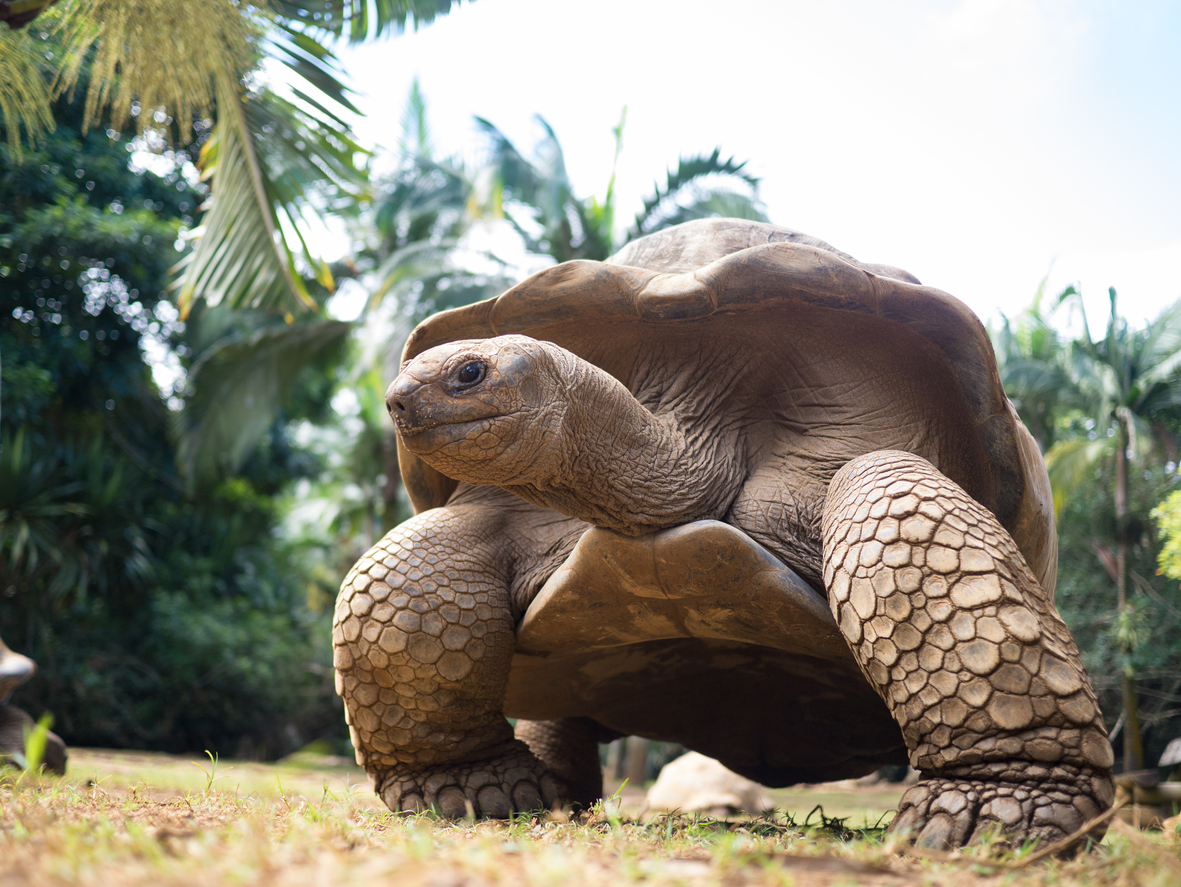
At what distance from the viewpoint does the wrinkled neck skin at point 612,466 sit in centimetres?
187

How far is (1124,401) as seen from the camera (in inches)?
437

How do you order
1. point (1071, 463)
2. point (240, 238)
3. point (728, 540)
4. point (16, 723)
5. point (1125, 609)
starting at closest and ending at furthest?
1. point (728, 540)
2. point (16, 723)
3. point (240, 238)
4. point (1125, 609)
5. point (1071, 463)

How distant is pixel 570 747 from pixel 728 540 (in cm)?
148

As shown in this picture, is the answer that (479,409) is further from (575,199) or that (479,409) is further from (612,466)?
(575,199)

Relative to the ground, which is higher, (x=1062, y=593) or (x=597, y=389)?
(x=597, y=389)

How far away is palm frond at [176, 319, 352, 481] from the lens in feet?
32.1

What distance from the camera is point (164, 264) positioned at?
9.45m

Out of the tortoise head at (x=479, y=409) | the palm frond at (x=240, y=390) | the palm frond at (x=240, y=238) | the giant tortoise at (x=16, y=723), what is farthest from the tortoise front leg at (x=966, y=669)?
the palm frond at (x=240, y=390)

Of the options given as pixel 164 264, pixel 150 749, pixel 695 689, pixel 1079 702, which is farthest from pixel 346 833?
pixel 150 749

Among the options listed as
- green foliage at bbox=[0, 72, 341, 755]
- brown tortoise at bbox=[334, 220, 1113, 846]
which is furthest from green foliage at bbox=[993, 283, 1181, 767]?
green foliage at bbox=[0, 72, 341, 755]

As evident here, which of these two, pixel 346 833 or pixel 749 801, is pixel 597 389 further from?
pixel 749 801

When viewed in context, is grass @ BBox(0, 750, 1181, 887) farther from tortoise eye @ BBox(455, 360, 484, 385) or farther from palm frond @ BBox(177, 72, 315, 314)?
palm frond @ BBox(177, 72, 315, 314)

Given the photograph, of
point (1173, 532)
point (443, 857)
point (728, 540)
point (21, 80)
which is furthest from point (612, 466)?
point (1173, 532)

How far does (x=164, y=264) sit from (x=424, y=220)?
138 inches
